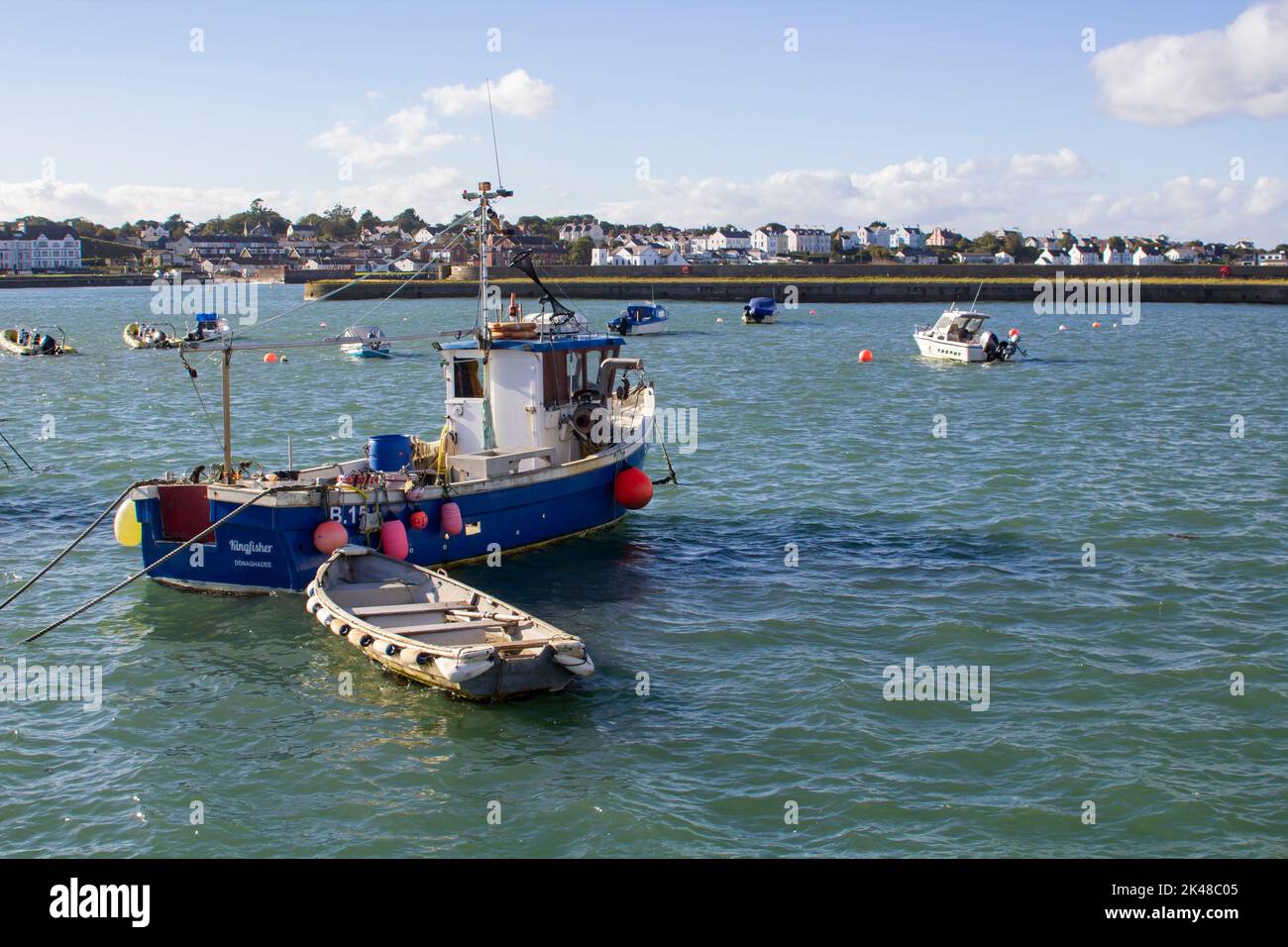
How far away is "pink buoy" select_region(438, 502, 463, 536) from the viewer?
18625 millimetres

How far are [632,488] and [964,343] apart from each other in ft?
123

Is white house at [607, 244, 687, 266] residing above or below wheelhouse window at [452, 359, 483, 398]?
above

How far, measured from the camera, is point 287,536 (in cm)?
1733

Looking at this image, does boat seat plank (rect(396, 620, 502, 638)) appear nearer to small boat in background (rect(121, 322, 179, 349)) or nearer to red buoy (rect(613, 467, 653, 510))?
red buoy (rect(613, 467, 653, 510))

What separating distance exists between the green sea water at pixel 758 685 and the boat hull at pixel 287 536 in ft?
1.21

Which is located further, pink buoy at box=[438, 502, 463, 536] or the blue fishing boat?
pink buoy at box=[438, 502, 463, 536]

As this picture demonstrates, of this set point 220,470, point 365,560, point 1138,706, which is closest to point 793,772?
point 1138,706

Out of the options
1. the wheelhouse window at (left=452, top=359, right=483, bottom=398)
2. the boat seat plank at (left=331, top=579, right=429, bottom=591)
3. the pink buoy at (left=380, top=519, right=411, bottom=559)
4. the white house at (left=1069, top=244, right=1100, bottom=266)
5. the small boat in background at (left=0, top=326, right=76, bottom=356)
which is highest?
the white house at (left=1069, top=244, right=1100, bottom=266)

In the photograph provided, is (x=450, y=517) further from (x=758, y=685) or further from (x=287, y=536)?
(x=758, y=685)

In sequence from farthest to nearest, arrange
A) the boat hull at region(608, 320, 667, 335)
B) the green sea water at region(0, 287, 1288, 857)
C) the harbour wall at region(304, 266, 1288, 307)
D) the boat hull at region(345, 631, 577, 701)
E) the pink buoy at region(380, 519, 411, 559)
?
the harbour wall at region(304, 266, 1288, 307)
the boat hull at region(608, 320, 667, 335)
the pink buoy at region(380, 519, 411, 559)
the boat hull at region(345, 631, 577, 701)
the green sea water at region(0, 287, 1288, 857)

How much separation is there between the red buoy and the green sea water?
82cm

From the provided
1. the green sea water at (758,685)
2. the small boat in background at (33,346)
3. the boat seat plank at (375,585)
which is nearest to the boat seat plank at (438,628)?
the green sea water at (758,685)

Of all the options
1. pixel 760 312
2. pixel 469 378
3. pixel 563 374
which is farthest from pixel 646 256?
pixel 469 378

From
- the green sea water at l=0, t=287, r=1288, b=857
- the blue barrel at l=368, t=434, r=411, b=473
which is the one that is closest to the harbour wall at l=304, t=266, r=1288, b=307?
the green sea water at l=0, t=287, r=1288, b=857
